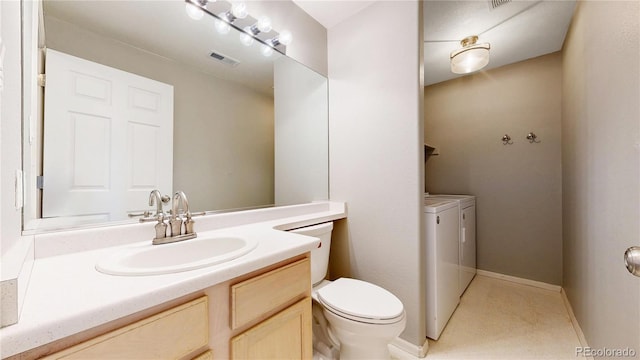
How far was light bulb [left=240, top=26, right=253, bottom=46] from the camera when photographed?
148 cm

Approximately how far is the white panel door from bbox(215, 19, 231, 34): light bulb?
51 centimetres

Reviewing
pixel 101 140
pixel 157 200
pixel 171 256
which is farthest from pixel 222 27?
pixel 171 256

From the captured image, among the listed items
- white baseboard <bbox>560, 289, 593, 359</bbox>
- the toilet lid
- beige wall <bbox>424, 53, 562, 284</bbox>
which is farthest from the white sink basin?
beige wall <bbox>424, 53, 562, 284</bbox>

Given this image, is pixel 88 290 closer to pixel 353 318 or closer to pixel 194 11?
pixel 353 318

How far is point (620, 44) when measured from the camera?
990 millimetres

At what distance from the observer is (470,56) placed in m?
1.90

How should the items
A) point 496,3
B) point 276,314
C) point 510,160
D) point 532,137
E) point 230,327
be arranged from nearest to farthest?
point 230,327 → point 276,314 → point 496,3 → point 532,137 → point 510,160

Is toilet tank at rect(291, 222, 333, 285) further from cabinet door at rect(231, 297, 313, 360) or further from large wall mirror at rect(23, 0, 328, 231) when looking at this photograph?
cabinet door at rect(231, 297, 313, 360)

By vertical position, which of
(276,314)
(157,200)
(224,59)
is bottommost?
(276,314)

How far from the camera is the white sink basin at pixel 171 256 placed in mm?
642

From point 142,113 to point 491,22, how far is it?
2459 mm

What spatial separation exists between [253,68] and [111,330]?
1.48m

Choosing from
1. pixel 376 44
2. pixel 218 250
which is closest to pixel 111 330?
pixel 218 250

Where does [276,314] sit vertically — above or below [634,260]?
below
